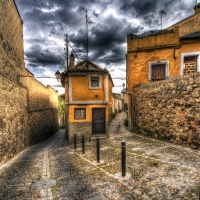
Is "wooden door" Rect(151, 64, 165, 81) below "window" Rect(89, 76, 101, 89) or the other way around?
the other way around

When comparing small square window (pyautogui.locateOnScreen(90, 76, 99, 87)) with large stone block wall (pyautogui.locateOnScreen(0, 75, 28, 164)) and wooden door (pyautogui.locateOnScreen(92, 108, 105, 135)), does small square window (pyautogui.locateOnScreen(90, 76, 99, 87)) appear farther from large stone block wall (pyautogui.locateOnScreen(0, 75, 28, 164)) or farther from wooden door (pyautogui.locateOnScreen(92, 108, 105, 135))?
large stone block wall (pyautogui.locateOnScreen(0, 75, 28, 164))

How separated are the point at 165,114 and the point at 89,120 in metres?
5.33

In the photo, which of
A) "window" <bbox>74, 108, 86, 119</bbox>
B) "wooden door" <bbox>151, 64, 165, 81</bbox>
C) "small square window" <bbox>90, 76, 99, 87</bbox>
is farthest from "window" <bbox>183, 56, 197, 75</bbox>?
"window" <bbox>74, 108, 86, 119</bbox>

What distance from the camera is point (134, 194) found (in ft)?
10.9

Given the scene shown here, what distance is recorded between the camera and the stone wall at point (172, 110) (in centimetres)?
634

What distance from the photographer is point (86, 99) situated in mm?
10188

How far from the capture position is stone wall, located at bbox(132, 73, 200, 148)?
634 centimetres

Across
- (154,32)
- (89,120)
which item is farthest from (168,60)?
(89,120)

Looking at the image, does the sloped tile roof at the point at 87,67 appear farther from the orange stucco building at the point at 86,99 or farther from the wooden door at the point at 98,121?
the wooden door at the point at 98,121

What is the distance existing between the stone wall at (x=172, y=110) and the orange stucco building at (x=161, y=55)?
239 cm

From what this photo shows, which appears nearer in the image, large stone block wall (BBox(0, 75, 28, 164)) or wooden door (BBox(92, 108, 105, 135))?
large stone block wall (BBox(0, 75, 28, 164))

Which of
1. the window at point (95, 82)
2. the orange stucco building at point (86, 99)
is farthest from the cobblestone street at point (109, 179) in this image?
the window at point (95, 82)

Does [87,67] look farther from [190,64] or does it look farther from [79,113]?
[190,64]

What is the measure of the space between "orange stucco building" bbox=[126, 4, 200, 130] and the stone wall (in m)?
2.39
